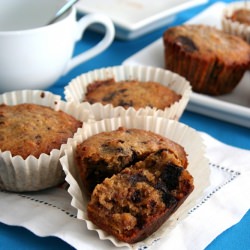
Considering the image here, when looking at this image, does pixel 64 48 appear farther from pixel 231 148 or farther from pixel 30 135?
pixel 231 148

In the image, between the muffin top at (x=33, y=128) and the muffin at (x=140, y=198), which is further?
the muffin top at (x=33, y=128)

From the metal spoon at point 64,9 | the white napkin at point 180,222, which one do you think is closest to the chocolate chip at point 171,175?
the white napkin at point 180,222

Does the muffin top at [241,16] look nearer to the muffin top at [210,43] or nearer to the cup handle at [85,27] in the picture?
the muffin top at [210,43]

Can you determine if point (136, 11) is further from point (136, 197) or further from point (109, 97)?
point (136, 197)

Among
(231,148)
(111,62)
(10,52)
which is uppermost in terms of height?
(10,52)

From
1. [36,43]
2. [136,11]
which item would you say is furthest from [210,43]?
[36,43]

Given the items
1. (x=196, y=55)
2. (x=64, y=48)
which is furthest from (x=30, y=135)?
(x=196, y=55)
